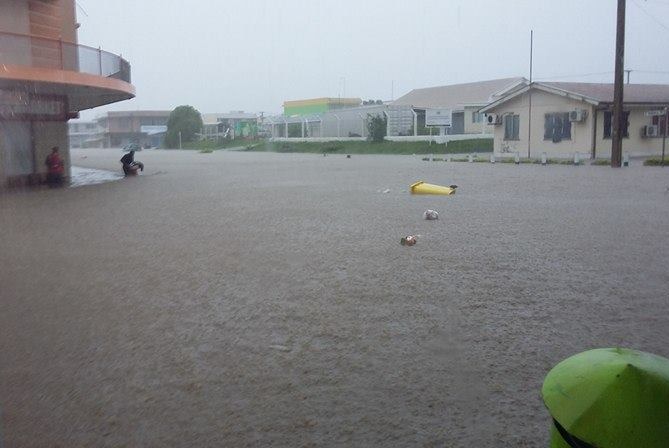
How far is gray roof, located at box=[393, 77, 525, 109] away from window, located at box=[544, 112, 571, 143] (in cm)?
1982

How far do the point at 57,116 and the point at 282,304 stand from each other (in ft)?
63.1

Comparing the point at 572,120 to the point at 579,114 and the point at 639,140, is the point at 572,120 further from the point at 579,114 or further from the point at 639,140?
the point at 639,140

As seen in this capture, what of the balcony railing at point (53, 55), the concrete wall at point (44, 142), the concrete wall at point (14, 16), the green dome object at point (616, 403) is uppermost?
the concrete wall at point (14, 16)

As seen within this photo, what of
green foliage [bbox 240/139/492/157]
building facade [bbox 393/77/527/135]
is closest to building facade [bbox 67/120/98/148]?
green foliage [bbox 240/139/492/157]

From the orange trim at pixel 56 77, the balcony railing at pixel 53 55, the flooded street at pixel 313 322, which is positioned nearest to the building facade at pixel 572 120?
the orange trim at pixel 56 77

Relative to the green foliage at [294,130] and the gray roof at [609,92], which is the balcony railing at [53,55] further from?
the green foliage at [294,130]

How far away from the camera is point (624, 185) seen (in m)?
20.7

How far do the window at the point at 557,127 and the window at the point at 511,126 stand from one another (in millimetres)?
2221

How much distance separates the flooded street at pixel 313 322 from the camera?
443cm

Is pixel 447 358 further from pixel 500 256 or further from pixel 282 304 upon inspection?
pixel 500 256

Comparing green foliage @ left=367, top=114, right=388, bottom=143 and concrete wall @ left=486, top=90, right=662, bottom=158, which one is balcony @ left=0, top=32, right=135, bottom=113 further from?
green foliage @ left=367, top=114, right=388, bottom=143

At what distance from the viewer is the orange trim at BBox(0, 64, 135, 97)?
1872 cm

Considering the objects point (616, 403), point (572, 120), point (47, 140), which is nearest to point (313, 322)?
point (616, 403)

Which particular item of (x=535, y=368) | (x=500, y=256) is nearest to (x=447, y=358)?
(x=535, y=368)
